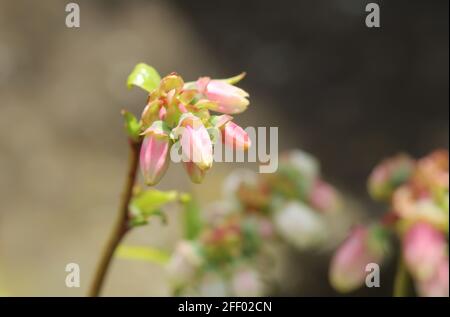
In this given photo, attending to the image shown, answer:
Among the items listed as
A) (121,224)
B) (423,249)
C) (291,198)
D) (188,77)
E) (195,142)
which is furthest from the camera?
(188,77)

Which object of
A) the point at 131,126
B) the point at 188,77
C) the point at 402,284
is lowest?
the point at 402,284

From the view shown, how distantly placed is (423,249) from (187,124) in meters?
0.31

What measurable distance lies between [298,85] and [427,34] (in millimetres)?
292

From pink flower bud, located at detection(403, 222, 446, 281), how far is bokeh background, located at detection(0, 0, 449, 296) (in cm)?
78

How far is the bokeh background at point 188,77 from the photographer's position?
1.60 metres

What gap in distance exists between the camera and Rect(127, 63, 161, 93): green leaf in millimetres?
584

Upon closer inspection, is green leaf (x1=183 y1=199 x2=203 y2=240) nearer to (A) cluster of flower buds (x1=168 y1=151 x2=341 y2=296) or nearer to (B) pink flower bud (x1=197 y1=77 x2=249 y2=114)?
(A) cluster of flower buds (x1=168 y1=151 x2=341 y2=296)

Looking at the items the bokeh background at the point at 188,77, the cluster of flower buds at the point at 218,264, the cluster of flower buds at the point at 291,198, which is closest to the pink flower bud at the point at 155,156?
the cluster of flower buds at the point at 218,264

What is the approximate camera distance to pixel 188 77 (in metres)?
1.73

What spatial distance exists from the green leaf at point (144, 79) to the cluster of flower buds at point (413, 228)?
302mm

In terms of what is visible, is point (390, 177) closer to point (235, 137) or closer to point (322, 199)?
point (322, 199)

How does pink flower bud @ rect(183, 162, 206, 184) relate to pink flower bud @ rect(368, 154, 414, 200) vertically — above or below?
below

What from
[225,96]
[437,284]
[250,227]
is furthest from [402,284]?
[225,96]

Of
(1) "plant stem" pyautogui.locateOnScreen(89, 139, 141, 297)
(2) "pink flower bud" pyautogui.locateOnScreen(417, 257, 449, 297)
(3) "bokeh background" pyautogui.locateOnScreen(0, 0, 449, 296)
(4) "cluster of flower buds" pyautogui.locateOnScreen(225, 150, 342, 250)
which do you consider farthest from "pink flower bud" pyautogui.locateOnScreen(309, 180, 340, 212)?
(3) "bokeh background" pyautogui.locateOnScreen(0, 0, 449, 296)
